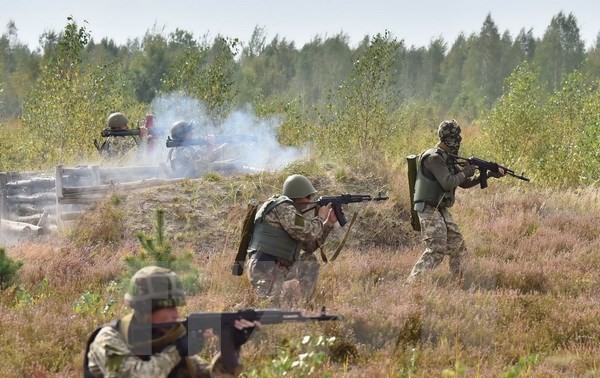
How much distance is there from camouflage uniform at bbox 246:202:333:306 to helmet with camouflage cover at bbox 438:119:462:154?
2.02 m

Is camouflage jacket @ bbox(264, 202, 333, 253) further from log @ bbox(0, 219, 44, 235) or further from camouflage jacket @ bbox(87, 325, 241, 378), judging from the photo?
log @ bbox(0, 219, 44, 235)

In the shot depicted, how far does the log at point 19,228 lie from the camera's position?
14.7 m

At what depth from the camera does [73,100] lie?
77.0ft

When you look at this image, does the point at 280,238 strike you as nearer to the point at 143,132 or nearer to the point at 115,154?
the point at 143,132

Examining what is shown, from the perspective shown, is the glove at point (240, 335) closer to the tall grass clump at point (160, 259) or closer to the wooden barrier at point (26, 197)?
the tall grass clump at point (160, 259)

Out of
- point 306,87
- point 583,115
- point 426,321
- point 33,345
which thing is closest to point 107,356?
point 33,345

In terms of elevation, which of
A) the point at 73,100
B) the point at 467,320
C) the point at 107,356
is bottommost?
the point at 467,320

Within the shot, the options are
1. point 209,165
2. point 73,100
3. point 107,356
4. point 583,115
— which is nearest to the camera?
point 107,356

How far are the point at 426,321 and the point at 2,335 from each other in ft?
12.0

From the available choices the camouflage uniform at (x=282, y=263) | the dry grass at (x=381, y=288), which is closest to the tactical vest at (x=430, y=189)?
the dry grass at (x=381, y=288)

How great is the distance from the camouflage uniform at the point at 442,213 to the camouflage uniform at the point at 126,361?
5227 mm

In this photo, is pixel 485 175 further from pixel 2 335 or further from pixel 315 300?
pixel 2 335

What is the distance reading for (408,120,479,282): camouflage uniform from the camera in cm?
952

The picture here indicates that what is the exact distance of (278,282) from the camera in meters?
8.30
